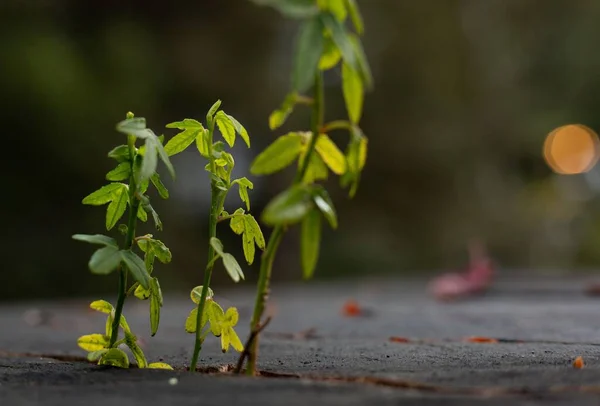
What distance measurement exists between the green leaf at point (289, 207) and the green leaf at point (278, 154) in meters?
0.07

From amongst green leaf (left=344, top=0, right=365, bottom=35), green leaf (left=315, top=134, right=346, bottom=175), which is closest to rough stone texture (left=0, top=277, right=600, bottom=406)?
green leaf (left=315, top=134, right=346, bottom=175)

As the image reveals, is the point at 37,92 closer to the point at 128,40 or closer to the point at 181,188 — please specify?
the point at 128,40

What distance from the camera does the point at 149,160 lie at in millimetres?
732

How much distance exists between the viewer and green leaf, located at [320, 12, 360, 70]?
2.20 feet

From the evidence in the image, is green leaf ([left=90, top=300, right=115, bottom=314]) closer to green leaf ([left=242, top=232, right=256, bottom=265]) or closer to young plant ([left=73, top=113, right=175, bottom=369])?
young plant ([left=73, top=113, right=175, bottom=369])

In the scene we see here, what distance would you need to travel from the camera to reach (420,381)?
2.50ft

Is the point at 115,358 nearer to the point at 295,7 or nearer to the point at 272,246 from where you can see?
the point at 272,246

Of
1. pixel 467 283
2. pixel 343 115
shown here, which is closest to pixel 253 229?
pixel 467 283

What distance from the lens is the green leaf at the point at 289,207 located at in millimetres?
662

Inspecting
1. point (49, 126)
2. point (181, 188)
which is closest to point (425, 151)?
point (181, 188)

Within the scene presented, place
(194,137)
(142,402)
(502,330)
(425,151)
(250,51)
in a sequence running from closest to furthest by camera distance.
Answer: (142,402)
(194,137)
(502,330)
(250,51)
(425,151)

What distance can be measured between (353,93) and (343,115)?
5.83 m

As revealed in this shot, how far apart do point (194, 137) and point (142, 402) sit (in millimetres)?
335

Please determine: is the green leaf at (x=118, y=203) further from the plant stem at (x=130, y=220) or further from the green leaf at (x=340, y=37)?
the green leaf at (x=340, y=37)
